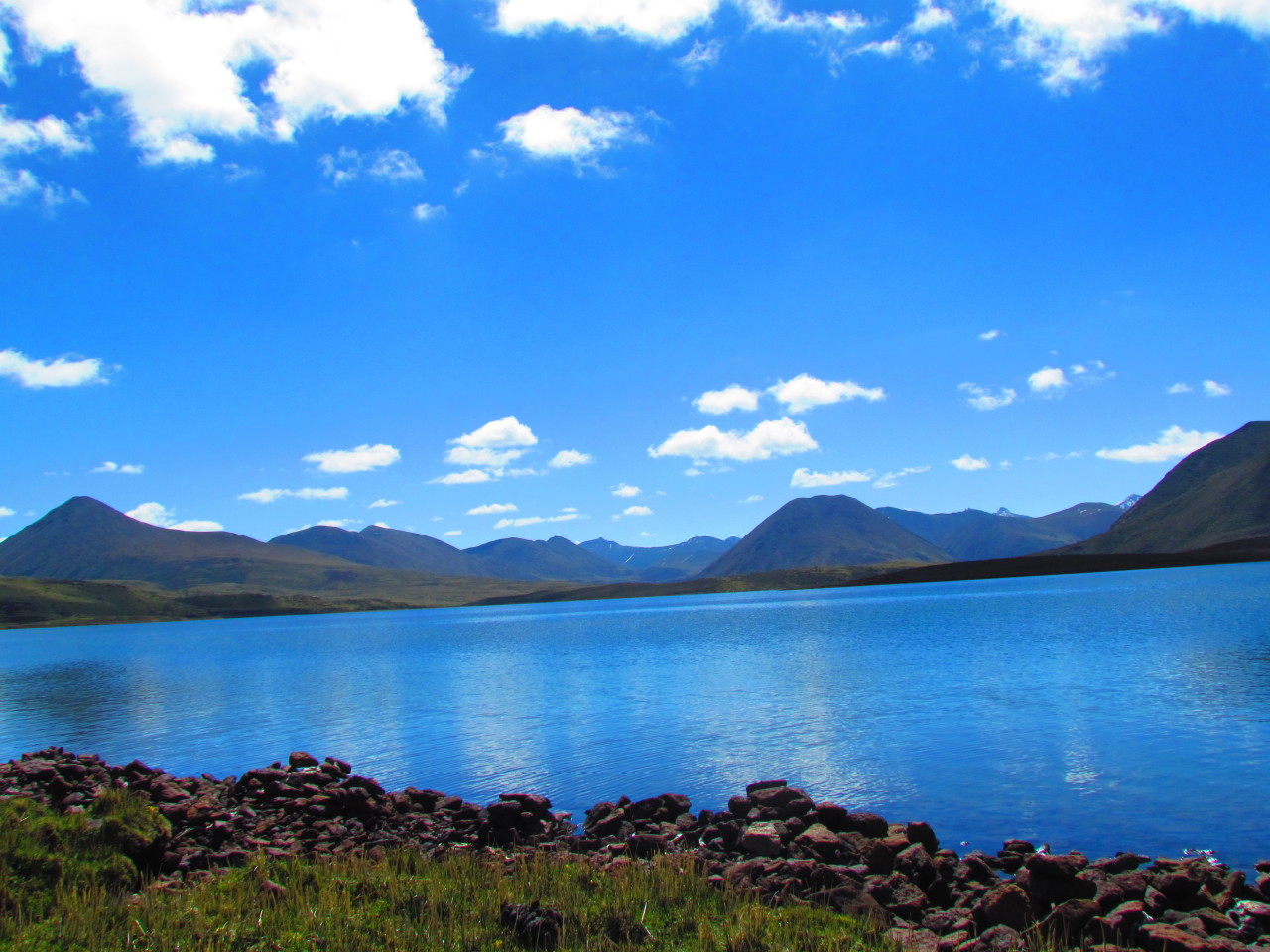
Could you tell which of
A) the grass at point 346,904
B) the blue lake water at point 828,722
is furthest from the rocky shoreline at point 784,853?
the blue lake water at point 828,722

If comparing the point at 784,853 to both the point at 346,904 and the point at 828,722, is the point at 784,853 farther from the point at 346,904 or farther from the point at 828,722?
the point at 828,722

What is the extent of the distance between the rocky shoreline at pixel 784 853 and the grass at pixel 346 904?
2.64 feet

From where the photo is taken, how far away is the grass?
1018 cm

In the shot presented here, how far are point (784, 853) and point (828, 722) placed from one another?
16.7 metres

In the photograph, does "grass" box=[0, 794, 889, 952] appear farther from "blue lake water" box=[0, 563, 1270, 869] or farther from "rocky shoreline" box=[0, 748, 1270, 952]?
"blue lake water" box=[0, 563, 1270, 869]

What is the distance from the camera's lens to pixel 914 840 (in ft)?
53.4

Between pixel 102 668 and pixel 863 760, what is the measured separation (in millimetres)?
84507

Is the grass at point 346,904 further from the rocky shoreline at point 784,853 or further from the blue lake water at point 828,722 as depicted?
the blue lake water at point 828,722

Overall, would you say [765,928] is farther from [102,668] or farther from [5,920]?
[102,668]

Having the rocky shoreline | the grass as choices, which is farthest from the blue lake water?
the grass

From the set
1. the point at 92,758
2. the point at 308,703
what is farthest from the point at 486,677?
the point at 92,758

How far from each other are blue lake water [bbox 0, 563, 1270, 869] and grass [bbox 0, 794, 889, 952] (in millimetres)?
8240

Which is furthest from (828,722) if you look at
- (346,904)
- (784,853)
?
(346,904)

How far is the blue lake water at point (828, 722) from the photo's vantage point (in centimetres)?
2028
